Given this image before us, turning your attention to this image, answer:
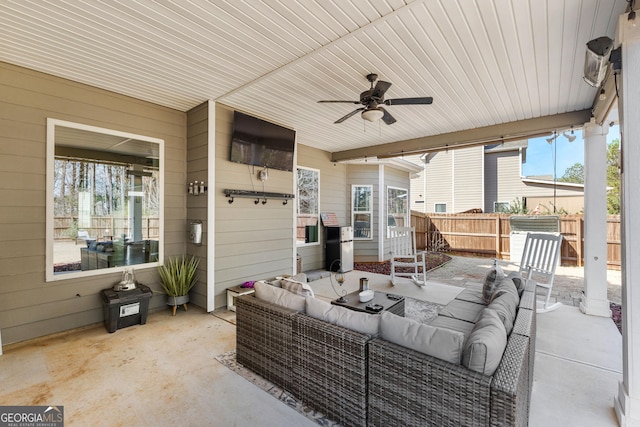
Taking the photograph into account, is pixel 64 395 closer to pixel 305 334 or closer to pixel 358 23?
pixel 305 334

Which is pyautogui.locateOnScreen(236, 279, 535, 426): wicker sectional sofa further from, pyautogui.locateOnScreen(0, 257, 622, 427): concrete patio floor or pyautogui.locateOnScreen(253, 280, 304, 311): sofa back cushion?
pyautogui.locateOnScreen(0, 257, 622, 427): concrete patio floor

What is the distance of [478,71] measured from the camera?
3.08 m

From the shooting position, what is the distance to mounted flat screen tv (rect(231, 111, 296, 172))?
166 inches

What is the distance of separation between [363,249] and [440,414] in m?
6.37

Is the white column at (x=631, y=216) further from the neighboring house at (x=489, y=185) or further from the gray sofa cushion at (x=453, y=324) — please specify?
the neighboring house at (x=489, y=185)

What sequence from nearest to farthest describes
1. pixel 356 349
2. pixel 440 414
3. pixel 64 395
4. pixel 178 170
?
pixel 440 414 → pixel 356 349 → pixel 64 395 → pixel 178 170

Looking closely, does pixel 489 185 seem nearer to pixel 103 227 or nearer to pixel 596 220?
pixel 596 220

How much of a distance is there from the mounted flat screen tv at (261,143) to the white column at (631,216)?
3.95 m

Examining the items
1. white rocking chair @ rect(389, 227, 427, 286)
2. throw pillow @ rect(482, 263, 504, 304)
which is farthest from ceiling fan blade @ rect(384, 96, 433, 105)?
white rocking chair @ rect(389, 227, 427, 286)

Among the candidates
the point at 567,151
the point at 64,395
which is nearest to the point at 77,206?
the point at 64,395

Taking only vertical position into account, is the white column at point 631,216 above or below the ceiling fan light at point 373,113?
below

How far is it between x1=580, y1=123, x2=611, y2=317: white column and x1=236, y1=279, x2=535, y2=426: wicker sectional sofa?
218 cm

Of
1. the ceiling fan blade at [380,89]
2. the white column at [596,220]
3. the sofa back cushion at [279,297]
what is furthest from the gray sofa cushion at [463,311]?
the ceiling fan blade at [380,89]

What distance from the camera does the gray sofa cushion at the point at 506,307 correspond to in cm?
191
